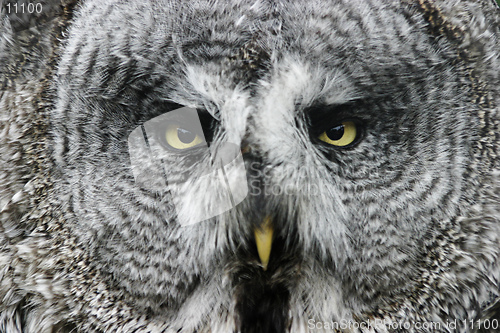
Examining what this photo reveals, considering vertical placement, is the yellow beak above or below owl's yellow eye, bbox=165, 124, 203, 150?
below

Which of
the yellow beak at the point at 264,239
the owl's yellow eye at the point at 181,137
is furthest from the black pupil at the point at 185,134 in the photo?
the yellow beak at the point at 264,239

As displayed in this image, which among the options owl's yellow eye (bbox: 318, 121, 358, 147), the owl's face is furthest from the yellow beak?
owl's yellow eye (bbox: 318, 121, 358, 147)

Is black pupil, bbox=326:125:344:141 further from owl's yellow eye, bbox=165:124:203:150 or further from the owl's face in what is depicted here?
owl's yellow eye, bbox=165:124:203:150

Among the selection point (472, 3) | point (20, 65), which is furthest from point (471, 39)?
point (20, 65)

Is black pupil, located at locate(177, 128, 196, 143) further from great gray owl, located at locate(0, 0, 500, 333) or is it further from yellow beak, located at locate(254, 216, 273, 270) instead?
yellow beak, located at locate(254, 216, 273, 270)

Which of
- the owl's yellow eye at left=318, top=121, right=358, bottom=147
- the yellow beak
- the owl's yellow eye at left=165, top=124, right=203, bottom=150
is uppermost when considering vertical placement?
the owl's yellow eye at left=165, top=124, right=203, bottom=150

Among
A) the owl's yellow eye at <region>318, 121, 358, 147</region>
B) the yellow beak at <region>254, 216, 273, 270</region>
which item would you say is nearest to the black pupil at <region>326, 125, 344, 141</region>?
the owl's yellow eye at <region>318, 121, 358, 147</region>

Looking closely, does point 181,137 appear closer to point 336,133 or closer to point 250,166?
point 250,166

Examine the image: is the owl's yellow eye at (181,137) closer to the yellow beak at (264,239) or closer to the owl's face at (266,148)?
the owl's face at (266,148)
